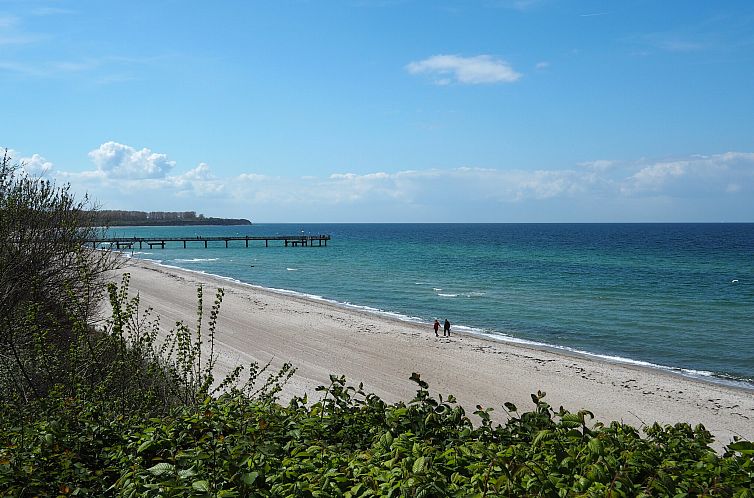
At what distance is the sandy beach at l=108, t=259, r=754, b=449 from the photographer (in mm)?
18219

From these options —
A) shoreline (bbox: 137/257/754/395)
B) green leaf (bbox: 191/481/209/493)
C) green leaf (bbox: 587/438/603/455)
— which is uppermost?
green leaf (bbox: 587/438/603/455)

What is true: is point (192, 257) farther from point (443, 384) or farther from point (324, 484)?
point (324, 484)

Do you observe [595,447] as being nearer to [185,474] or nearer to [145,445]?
[185,474]

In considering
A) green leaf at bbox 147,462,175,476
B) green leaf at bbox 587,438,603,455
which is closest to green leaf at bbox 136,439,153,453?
green leaf at bbox 147,462,175,476

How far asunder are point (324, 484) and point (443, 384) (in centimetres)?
1765

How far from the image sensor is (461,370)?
72.7ft

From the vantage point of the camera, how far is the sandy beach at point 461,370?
18219 mm

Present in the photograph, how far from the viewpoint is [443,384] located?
20.2 m

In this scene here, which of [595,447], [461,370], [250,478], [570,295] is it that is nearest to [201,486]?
[250,478]

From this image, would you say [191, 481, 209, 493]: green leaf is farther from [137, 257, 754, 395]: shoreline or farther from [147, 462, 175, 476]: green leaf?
[137, 257, 754, 395]: shoreline

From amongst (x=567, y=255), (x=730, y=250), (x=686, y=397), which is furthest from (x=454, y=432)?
(x=730, y=250)

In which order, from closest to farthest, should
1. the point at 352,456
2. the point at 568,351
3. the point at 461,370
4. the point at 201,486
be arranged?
the point at 201,486 < the point at 352,456 < the point at 461,370 < the point at 568,351

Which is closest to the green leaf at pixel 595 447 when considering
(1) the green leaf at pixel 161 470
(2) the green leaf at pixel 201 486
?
(2) the green leaf at pixel 201 486

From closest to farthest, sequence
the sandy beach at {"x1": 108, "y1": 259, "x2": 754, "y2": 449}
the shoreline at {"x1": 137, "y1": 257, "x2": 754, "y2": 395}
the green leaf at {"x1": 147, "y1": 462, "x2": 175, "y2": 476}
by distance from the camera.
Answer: the green leaf at {"x1": 147, "y1": 462, "x2": 175, "y2": 476}
the sandy beach at {"x1": 108, "y1": 259, "x2": 754, "y2": 449}
the shoreline at {"x1": 137, "y1": 257, "x2": 754, "y2": 395}
